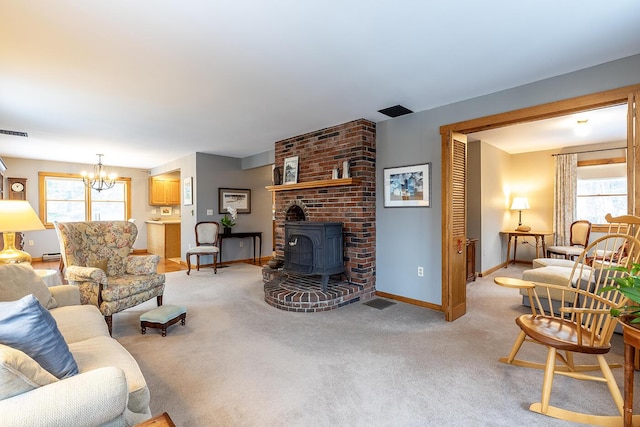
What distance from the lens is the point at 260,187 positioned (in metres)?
6.89

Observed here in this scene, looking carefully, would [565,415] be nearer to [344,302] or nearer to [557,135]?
[344,302]

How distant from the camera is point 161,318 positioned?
270 centimetres

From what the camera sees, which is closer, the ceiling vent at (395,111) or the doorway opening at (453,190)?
the doorway opening at (453,190)

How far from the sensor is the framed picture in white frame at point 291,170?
4629mm

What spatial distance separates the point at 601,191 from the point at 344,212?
4.84 m

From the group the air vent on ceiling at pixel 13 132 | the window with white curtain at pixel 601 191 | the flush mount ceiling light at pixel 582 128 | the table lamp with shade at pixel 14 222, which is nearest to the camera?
the table lamp with shade at pixel 14 222

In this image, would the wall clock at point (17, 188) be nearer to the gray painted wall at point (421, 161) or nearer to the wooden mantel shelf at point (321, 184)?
the wooden mantel shelf at point (321, 184)

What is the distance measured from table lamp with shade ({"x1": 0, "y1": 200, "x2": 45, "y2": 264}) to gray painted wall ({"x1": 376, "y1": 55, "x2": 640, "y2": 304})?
3.52 m

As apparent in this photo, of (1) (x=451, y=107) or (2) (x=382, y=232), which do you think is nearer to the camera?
(1) (x=451, y=107)

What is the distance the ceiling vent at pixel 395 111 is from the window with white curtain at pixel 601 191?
4.19 meters

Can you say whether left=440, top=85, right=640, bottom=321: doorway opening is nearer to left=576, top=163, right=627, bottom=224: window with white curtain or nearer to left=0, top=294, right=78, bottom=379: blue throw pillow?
left=0, top=294, right=78, bottom=379: blue throw pillow

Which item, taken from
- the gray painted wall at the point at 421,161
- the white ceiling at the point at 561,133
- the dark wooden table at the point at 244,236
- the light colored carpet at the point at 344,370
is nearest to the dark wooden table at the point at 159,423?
the light colored carpet at the point at 344,370

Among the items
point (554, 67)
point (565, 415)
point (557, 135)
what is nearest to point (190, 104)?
point (554, 67)

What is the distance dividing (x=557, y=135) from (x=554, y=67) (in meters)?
2.89
